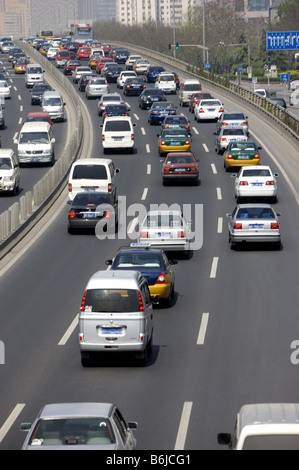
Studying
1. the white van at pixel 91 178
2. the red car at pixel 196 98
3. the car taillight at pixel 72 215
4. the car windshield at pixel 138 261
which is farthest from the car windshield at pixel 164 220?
the red car at pixel 196 98

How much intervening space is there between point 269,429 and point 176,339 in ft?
38.5

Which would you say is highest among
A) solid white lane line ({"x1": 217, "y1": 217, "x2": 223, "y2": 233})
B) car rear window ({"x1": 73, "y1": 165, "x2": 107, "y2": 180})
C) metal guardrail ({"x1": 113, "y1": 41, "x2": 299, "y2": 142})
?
car rear window ({"x1": 73, "y1": 165, "x2": 107, "y2": 180})

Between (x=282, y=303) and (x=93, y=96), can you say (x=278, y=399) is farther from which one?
(x=93, y=96)

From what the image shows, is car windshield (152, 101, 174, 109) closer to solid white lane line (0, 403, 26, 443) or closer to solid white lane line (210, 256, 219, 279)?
solid white lane line (210, 256, 219, 279)

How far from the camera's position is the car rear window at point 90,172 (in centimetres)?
4078

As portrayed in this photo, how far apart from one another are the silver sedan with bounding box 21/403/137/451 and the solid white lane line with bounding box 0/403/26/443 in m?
3.70

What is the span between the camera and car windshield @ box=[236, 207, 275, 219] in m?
33.6

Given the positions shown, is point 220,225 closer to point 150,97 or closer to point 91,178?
point 91,178

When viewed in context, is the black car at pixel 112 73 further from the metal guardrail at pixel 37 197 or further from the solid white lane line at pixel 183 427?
the solid white lane line at pixel 183 427

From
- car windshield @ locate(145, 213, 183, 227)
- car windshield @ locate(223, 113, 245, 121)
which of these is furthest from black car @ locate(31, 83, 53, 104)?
car windshield @ locate(145, 213, 183, 227)

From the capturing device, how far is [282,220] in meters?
39.5

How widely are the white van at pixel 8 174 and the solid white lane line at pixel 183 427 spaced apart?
27.9 meters
